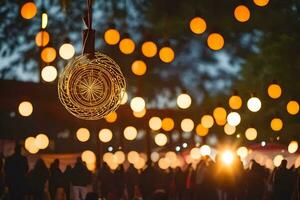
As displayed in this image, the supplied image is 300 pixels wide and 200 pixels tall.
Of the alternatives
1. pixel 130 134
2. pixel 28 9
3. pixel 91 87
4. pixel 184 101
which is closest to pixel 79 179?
pixel 130 134

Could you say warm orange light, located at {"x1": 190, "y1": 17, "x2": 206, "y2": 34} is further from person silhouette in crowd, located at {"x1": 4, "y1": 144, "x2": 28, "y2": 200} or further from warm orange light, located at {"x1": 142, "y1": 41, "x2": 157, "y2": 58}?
person silhouette in crowd, located at {"x1": 4, "y1": 144, "x2": 28, "y2": 200}

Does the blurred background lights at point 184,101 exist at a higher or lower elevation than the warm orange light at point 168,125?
lower

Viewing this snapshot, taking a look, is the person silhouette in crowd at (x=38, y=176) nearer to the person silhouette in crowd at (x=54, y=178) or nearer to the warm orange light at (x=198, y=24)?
the person silhouette in crowd at (x=54, y=178)

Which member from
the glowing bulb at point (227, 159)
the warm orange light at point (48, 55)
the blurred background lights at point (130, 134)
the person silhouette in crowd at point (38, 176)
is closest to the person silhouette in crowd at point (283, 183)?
the glowing bulb at point (227, 159)

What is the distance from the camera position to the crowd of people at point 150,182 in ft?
43.9

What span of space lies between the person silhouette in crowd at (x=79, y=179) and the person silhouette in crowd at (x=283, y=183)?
4.19 m

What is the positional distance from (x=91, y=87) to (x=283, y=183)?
7515 millimetres

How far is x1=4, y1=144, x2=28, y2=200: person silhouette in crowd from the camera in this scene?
12953mm

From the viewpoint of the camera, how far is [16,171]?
13023 millimetres

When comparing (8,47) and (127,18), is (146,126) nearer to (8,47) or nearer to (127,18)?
(8,47)

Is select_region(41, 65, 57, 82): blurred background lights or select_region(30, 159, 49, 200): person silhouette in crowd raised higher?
select_region(41, 65, 57, 82): blurred background lights

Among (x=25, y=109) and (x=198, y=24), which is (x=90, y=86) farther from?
(x=25, y=109)

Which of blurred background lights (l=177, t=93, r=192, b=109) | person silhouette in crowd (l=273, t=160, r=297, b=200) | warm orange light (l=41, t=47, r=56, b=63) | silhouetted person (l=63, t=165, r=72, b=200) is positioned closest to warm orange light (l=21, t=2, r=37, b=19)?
warm orange light (l=41, t=47, r=56, b=63)

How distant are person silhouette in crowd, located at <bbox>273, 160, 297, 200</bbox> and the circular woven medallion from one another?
7.04 m
